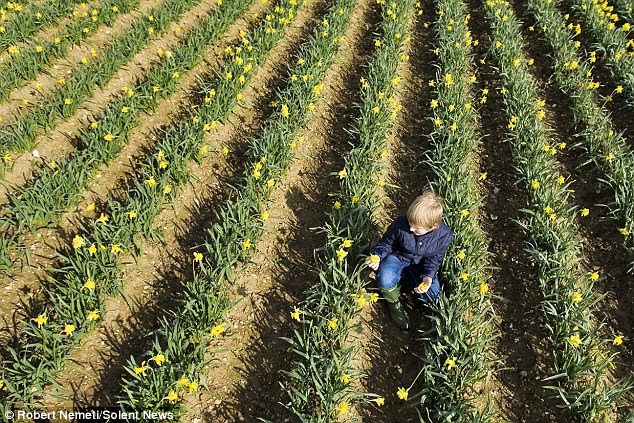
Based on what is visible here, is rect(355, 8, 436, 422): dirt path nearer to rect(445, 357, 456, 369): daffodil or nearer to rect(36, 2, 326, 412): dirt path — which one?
rect(445, 357, 456, 369): daffodil

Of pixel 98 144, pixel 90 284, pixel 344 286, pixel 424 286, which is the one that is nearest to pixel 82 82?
pixel 98 144

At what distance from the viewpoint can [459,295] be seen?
3.60 metres

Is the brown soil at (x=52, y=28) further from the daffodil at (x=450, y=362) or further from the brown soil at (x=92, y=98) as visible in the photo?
the daffodil at (x=450, y=362)

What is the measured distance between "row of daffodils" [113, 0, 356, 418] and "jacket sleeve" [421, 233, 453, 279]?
155 centimetres

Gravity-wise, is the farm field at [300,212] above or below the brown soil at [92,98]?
below

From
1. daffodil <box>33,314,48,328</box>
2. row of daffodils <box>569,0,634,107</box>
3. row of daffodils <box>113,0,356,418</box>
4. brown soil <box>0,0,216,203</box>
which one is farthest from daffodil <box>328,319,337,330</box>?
row of daffodils <box>569,0,634,107</box>

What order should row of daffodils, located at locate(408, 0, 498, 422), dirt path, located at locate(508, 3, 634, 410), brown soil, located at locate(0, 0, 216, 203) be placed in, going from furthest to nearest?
brown soil, located at locate(0, 0, 216, 203) < dirt path, located at locate(508, 3, 634, 410) < row of daffodils, located at locate(408, 0, 498, 422)

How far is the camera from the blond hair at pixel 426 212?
10.9ft

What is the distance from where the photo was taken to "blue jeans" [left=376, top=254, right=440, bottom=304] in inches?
145

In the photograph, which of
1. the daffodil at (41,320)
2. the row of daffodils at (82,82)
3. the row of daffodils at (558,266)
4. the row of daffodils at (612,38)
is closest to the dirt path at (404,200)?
the row of daffodils at (558,266)

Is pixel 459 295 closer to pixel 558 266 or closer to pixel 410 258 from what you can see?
pixel 410 258

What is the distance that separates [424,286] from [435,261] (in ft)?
0.85

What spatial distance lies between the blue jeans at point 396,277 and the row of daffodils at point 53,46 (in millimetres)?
4536

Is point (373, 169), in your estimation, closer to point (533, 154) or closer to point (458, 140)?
point (458, 140)
